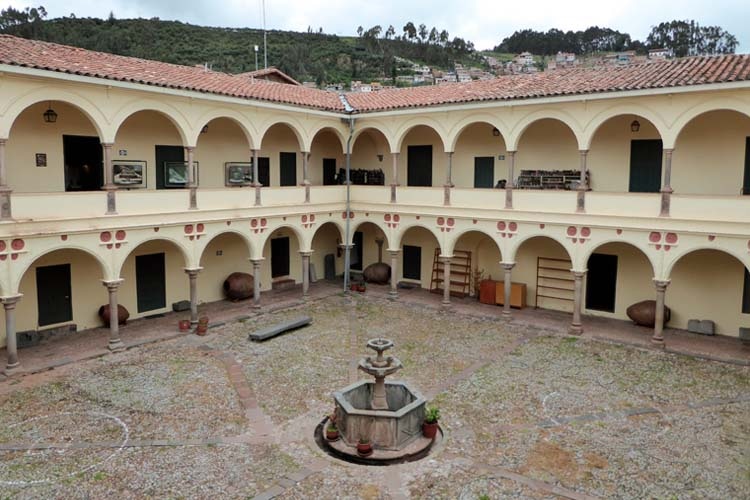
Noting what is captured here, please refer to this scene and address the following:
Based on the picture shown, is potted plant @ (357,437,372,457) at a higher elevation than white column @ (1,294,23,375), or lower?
lower

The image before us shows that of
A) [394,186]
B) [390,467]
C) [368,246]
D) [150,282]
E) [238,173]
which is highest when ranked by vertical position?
[238,173]

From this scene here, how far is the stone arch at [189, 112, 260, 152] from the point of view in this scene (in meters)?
17.0

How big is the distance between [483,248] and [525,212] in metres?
3.78

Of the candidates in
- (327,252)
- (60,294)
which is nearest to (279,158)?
(327,252)

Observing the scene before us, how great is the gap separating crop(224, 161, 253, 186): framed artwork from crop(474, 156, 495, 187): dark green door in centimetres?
846

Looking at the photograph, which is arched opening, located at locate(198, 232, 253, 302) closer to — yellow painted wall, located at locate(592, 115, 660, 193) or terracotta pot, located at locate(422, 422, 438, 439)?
terracotta pot, located at locate(422, 422, 438, 439)

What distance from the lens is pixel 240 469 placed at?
9172mm

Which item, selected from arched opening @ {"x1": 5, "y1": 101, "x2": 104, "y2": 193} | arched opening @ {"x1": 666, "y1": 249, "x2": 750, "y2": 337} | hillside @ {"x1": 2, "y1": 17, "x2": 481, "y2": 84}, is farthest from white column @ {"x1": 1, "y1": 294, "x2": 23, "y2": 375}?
hillside @ {"x1": 2, "y1": 17, "x2": 481, "y2": 84}

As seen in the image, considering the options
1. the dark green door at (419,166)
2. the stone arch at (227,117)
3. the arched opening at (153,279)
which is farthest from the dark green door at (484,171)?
the arched opening at (153,279)

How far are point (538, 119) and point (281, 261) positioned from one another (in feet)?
37.3

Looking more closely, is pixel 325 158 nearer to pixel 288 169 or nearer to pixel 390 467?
pixel 288 169

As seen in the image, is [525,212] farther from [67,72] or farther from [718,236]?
[67,72]

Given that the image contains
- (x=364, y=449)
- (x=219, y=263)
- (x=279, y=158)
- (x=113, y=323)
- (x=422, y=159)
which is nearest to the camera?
(x=364, y=449)

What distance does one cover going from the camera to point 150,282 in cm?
1839
